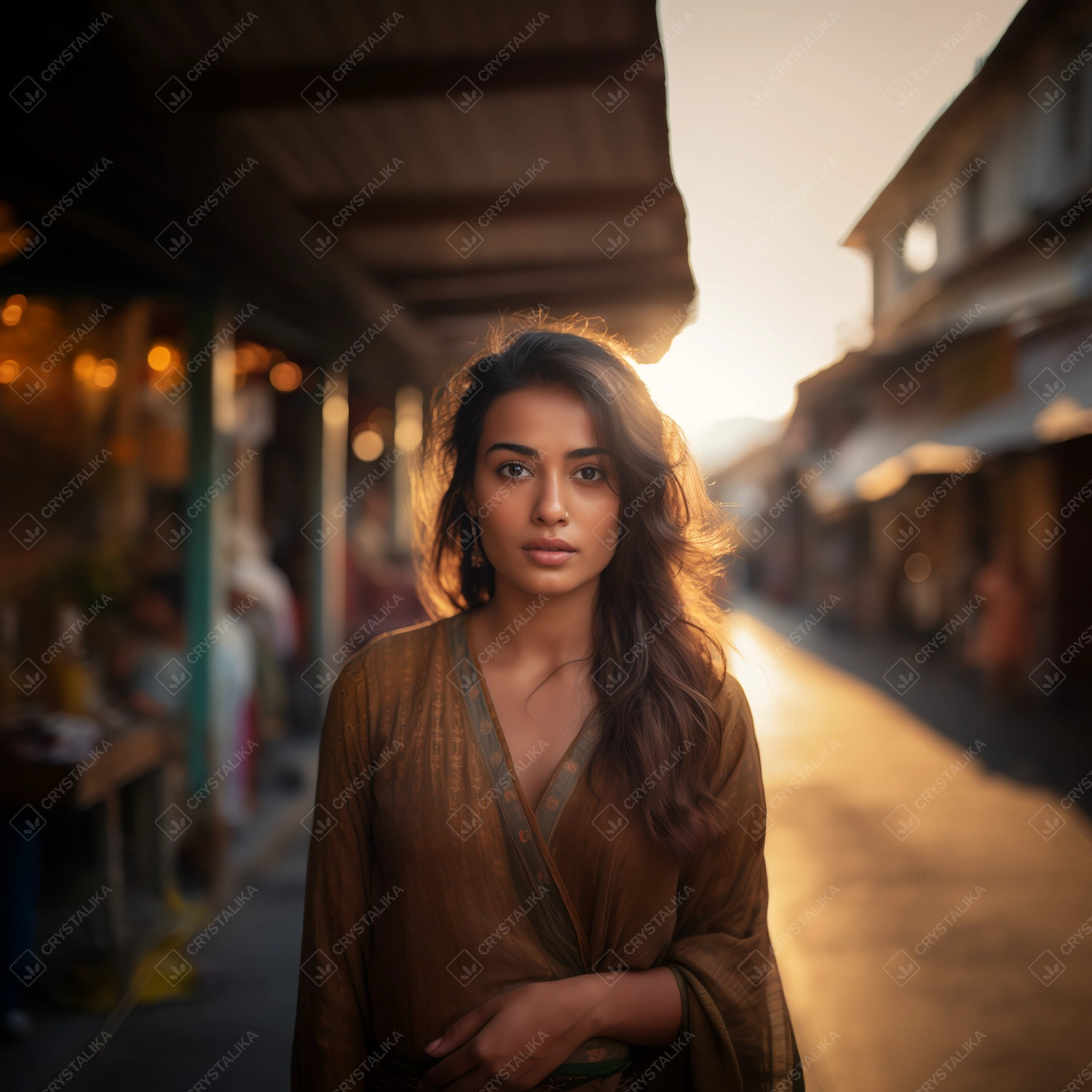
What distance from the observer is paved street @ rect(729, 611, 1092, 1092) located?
Result: 10.2 ft

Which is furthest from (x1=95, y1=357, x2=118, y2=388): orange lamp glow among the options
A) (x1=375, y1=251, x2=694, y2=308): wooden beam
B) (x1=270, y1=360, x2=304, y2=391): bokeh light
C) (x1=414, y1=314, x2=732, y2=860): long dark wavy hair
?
(x1=414, y1=314, x2=732, y2=860): long dark wavy hair

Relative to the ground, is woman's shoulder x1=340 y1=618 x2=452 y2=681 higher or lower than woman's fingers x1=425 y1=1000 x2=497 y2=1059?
higher

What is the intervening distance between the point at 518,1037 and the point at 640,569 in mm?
783

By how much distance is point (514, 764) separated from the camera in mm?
1392

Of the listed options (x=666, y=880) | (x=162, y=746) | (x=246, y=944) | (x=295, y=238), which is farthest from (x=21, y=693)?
(x=666, y=880)

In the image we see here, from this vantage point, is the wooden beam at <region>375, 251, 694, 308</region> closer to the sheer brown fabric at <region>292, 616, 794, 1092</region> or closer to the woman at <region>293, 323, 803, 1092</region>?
the woman at <region>293, 323, 803, 1092</region>

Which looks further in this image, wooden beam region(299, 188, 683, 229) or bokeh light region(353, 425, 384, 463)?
bokeh light region(353, 425, 384, 463)

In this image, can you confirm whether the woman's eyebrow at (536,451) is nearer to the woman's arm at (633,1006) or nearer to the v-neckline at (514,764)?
the v-neckline at (514,764)

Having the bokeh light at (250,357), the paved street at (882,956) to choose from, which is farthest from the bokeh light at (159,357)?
the paved street at (882,956)

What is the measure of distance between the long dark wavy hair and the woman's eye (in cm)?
3

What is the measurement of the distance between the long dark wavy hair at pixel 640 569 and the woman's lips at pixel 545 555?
156mm

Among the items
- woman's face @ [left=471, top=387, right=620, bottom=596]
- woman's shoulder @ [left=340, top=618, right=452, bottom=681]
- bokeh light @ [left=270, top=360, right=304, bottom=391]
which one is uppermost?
bokeh light @ [left=270, top=360, right=304, bottom=391]

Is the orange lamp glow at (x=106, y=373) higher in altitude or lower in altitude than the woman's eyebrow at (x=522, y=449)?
higher

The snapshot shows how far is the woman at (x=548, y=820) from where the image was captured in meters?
1.33
